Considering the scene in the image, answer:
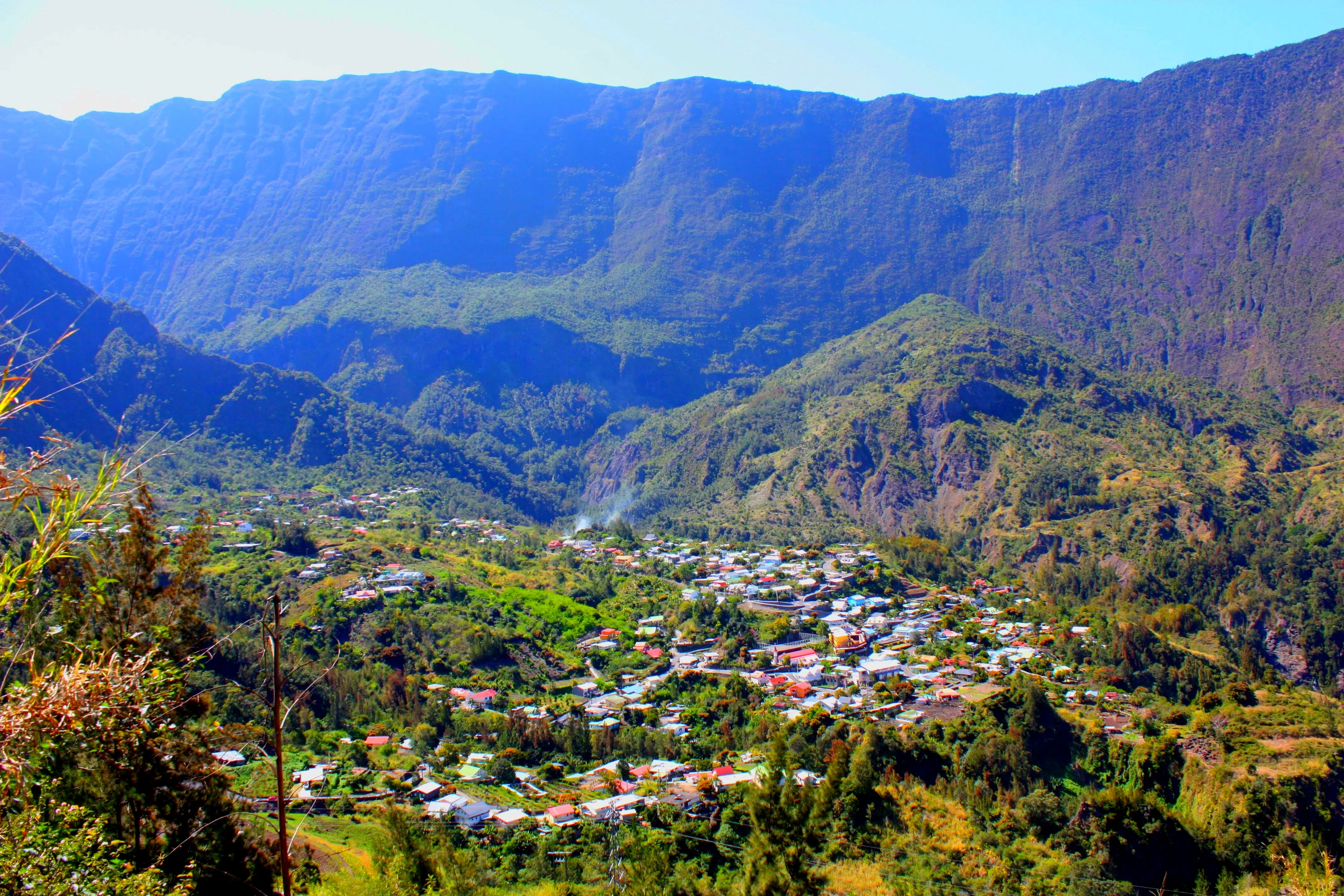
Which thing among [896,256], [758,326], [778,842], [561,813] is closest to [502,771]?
[561,813]

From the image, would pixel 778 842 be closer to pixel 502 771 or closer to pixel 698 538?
pixel 502 771

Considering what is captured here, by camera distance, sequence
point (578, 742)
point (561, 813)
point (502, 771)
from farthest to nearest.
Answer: point (578, 742) < point (502, 771) < point (561, 813)

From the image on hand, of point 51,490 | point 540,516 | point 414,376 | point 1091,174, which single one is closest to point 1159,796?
point 51,490

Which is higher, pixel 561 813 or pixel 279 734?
pixel 279 734

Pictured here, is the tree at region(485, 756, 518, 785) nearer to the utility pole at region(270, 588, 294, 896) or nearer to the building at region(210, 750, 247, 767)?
the building at region(210, 750, 247, 767)

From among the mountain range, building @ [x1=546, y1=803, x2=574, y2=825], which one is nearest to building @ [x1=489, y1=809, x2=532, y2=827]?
building @ [x1=546, y1=803, x2=574, y2=825]

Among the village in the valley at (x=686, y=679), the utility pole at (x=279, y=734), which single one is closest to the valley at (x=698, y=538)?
the utility pole at (x=279, y=734)
